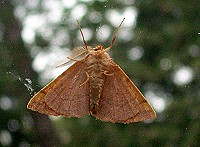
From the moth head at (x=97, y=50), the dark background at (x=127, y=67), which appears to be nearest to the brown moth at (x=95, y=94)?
the moth head at (x=97, y=50)

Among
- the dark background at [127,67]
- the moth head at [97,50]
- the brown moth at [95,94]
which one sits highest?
the moth head at [97,50]

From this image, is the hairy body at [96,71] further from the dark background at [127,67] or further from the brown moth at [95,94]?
the dark background at [127,67]

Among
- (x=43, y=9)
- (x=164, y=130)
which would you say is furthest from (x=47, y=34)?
(x=164, y=130)

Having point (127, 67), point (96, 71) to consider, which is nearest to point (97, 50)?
point (96, 71)

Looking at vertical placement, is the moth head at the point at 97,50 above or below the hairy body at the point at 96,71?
above

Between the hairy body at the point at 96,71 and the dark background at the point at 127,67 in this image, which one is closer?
the hairy body at the point at 96,71

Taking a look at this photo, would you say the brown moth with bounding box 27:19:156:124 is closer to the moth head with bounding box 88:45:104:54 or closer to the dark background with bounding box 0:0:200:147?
the moth head with bounding box 88:45:104:54

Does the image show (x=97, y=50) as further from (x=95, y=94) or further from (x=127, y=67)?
(x=127, y=67)
